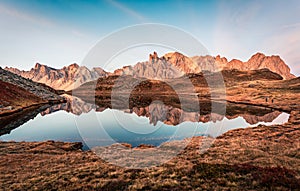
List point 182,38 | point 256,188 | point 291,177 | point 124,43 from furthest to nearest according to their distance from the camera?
point 124,43
point 182,38
point 291,177
point 256,188

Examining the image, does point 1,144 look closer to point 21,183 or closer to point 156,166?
point 21,183

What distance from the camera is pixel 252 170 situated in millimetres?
15695

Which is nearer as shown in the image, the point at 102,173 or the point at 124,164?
the point at 102,173

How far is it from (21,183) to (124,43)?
18582mm

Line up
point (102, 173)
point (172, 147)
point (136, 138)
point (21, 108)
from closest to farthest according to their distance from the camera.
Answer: point (102, 173)
point (172, 147)
point (136, 138)
point (21, 108)

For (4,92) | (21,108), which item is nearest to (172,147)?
(21,108)

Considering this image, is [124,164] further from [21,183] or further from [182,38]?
[182,38]

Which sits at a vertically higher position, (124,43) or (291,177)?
(124,43)

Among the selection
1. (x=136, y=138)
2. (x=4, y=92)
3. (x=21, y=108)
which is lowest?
(x=136, y=138)

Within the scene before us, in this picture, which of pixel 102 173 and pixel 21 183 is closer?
pixel 21 183

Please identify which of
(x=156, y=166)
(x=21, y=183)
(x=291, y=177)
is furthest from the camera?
(x=156, y=166)

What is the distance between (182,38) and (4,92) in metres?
86.6

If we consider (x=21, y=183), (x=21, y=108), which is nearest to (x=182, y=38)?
(x=21, y=183)

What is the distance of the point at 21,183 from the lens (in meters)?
15.6
